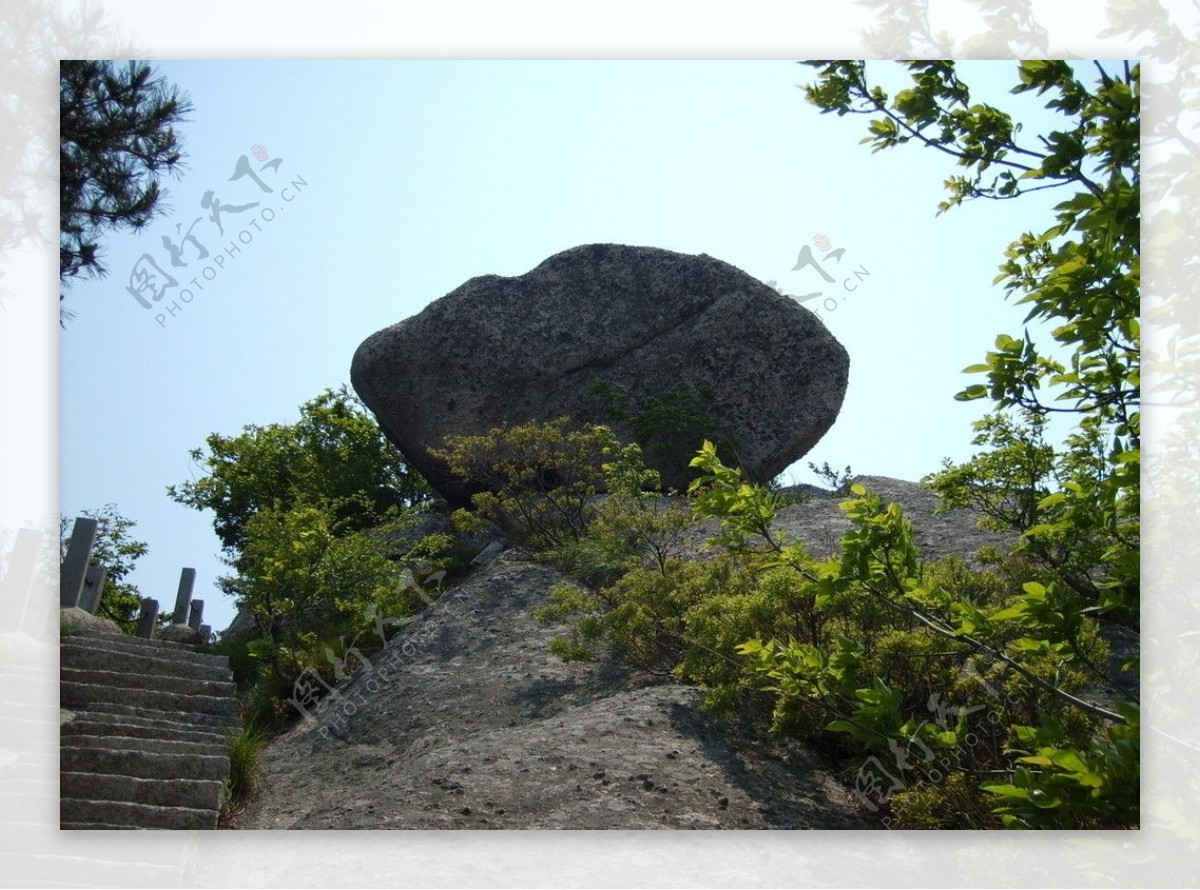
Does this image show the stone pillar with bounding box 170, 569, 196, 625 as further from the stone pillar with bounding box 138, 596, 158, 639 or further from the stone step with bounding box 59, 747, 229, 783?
the stone step with bounding box 59, 747, 229, 783

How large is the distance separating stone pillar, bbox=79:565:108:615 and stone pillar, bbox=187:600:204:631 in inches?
38.8

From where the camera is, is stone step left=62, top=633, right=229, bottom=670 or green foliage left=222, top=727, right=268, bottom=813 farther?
stone step left=62, top=633, right=229, bottom=670

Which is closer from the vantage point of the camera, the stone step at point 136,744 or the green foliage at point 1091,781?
the green foliage at point 1091,781

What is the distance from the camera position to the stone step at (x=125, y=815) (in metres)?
4.41

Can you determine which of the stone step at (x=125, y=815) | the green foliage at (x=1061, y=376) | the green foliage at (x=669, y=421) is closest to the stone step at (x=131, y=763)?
the stone step at (x=125, y=815)

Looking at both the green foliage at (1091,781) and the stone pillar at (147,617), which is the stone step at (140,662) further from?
the green foliage at (1091,781)

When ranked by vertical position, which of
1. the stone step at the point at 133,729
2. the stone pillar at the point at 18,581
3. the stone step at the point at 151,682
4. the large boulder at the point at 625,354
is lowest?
the stone step at the point at 133,729

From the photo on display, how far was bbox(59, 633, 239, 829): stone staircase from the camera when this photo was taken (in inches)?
175

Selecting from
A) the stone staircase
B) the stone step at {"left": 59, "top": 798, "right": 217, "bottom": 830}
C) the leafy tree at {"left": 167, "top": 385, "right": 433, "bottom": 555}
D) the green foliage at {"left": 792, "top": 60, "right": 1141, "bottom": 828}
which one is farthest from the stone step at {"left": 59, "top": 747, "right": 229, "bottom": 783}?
the leafy tree at {"left": 167, "top": 385, "right": 433, "bottom": 555}

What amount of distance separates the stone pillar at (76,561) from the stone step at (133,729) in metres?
0.62

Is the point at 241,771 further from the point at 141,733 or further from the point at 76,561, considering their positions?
the point at 76,561

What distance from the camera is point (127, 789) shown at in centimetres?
452

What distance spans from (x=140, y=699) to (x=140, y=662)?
0.88 ft

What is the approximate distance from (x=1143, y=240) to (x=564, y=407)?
21.2 ft
